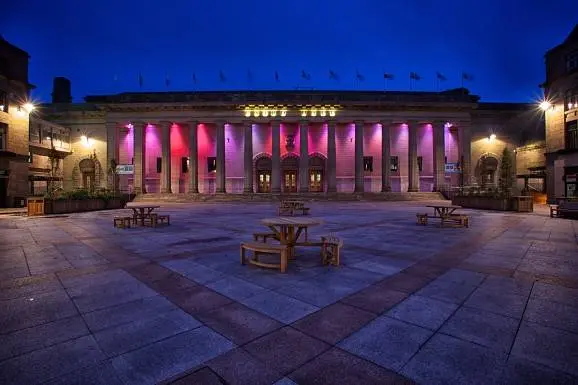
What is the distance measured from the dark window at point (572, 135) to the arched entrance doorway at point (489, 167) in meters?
12.2

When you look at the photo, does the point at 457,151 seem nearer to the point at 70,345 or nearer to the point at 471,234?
the point at 471,234

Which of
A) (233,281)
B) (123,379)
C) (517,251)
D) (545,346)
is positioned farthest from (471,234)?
(123,379)

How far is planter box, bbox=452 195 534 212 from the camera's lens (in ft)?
63.2

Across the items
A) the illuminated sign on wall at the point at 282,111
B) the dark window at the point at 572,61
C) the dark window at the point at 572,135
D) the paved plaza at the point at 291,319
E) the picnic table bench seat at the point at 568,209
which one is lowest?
the paved plaza at the point at 291,319

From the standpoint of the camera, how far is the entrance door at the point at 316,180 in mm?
39781

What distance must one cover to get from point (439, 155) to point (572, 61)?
555 inches

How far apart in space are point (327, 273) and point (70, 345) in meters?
3.98

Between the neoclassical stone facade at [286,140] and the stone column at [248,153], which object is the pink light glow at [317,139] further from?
the stone column at [248,153]

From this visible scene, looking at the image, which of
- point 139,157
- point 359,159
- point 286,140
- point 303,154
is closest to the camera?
point 139,157

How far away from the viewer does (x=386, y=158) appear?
36.3 metres

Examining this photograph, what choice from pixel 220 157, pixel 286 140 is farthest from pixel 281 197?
pixel 286 140

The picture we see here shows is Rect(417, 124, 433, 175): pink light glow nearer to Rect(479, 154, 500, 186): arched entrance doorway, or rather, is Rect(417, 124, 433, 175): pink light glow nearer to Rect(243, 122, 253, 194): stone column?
Rect(479, 154, 500, 186): arched entrance doorway

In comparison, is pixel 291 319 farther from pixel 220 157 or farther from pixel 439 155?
pixel 439 155

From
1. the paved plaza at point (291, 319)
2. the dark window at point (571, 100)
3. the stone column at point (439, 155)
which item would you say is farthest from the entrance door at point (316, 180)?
the paved plaza at point (291, 319)
